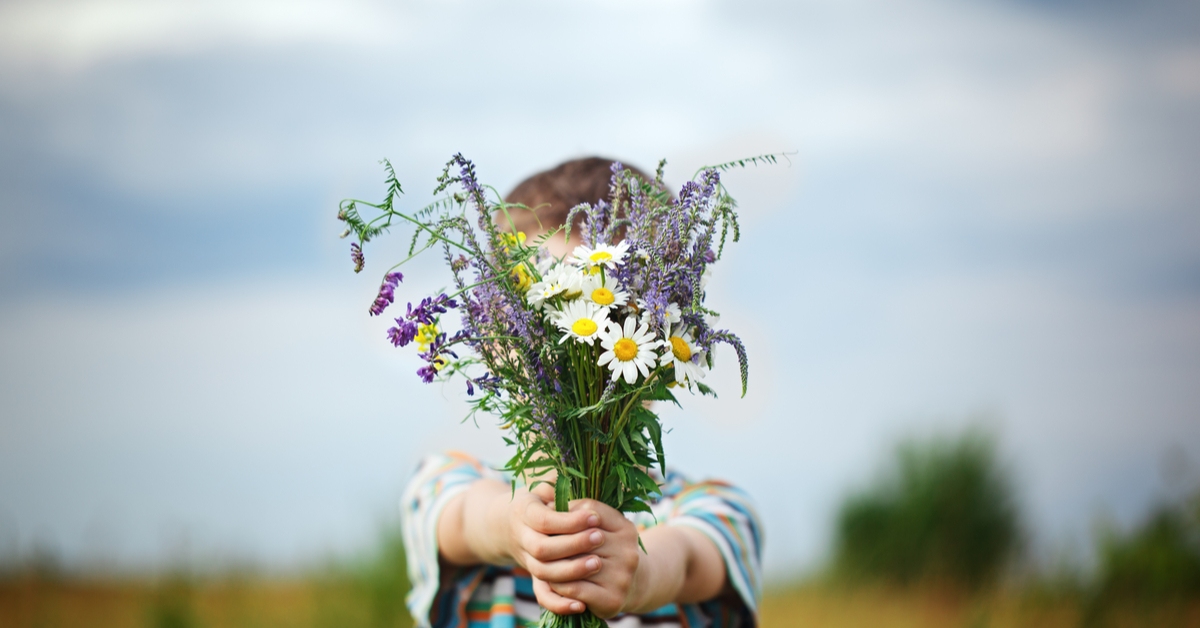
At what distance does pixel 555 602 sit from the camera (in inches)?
55.8

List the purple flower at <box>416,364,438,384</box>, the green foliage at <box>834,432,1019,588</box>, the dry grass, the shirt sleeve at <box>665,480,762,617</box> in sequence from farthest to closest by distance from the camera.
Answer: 1. the green foliage at <box>834,432,1019,588</box>
2. the dry grass
3. the shirt sleeve at <box>665,480,762,617</box>
4. the purple flower at <box>416,364,438,384</box>

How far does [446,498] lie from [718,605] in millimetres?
715

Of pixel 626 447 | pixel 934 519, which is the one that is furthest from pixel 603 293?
pixel 934 519

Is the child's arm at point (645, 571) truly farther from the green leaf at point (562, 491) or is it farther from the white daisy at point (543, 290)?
the white daisy at point (543, 290)

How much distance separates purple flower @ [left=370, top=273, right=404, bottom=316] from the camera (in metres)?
1.29

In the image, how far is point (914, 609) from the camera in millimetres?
5023

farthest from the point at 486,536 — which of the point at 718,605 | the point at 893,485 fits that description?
the point at 893,485

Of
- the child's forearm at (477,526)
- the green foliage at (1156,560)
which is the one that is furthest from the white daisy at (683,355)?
the green foliage at (1156,560)

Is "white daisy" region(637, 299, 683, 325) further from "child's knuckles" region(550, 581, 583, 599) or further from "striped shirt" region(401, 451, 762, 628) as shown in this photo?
"striped shirt" region(401, 451, 762, 628)

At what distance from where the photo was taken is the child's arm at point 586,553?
1.39m

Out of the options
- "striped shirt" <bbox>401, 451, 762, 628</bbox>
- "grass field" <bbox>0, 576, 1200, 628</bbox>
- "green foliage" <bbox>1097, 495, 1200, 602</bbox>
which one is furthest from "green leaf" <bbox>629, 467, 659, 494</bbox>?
"green foliage" <bbox>1097, 495, 1200, 602</bbox>

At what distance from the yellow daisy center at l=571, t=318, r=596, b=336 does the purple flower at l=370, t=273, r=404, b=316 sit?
11.5 inches

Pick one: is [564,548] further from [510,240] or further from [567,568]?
[510,240]

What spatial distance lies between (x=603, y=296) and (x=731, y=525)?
0.95 m
